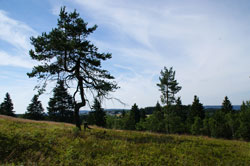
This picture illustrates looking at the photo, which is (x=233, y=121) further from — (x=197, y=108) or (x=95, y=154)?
(x=95, y=154)

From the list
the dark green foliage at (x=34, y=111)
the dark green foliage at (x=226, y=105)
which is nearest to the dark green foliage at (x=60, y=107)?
the dark green foliage at (x=34, y=111)

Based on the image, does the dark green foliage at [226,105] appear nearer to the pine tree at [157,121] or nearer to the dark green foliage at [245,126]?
the dark green foliage at [245,126]

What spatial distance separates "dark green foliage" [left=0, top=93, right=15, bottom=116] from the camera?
Answer: 46375mm

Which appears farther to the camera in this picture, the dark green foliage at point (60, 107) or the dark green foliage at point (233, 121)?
the dark green foliage at point (60, 107)

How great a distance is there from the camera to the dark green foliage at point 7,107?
46.4 metres

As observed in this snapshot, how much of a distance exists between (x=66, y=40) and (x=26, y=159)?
8.98 meters

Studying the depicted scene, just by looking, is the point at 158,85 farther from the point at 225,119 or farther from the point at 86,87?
the point at 225,119

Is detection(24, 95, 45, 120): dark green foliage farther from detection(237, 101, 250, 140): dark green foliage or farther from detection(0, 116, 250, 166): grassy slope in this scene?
detection(237, 101, 250, 140): dark green foliage

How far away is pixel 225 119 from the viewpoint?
40906mm

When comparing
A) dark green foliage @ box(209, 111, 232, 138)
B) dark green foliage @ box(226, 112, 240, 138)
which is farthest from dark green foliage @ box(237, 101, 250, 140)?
dark green foliage @ box(209, 111, 232, 138)

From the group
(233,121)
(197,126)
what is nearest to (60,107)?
(197,126)

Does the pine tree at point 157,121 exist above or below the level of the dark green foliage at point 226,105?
below

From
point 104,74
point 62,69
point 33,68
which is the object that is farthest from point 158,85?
point 33,68

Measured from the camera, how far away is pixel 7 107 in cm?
4722
